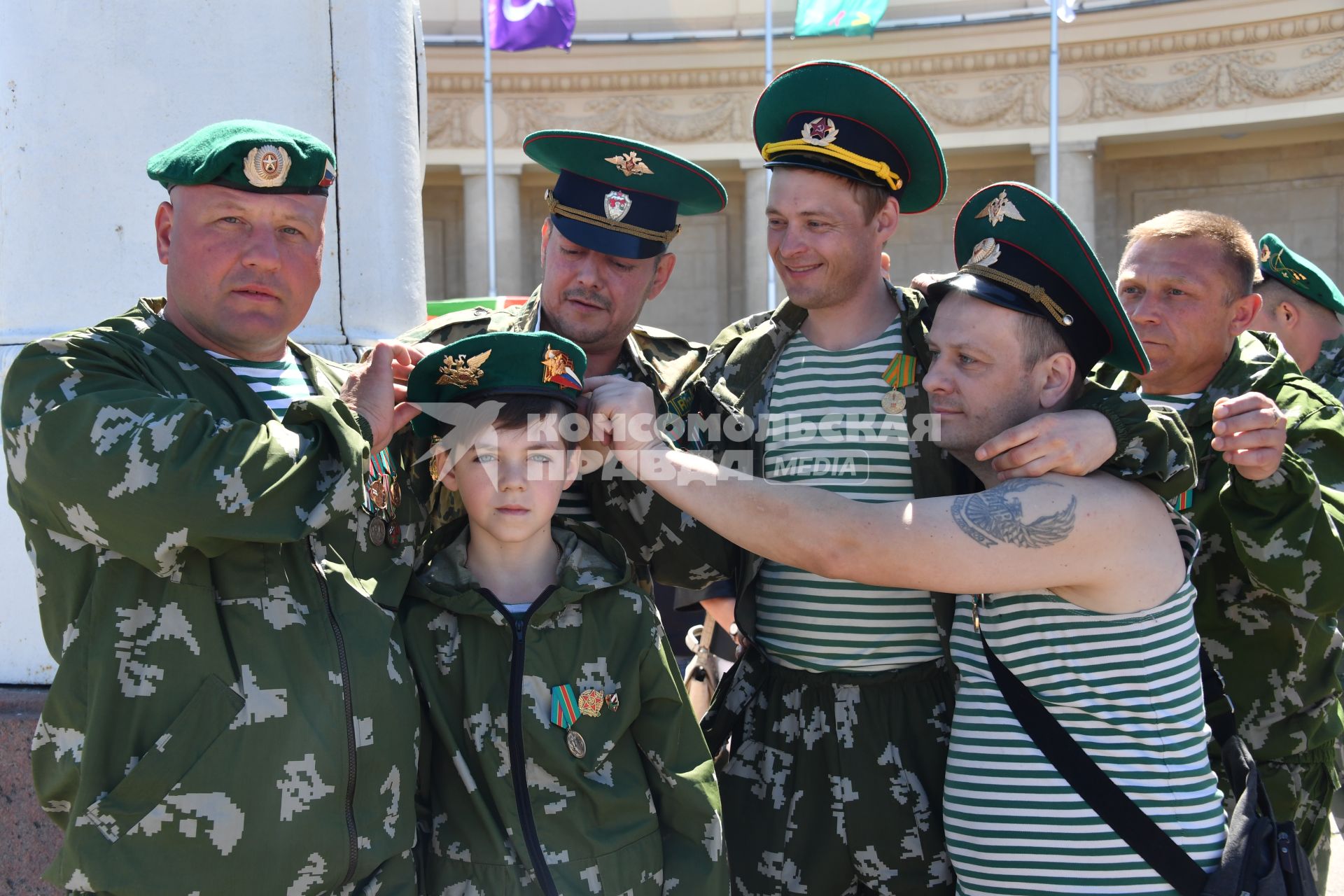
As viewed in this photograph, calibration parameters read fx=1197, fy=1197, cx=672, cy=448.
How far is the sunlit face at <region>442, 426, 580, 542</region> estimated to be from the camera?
2.64 m

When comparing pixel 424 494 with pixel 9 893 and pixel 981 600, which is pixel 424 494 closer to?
pixel 981 600

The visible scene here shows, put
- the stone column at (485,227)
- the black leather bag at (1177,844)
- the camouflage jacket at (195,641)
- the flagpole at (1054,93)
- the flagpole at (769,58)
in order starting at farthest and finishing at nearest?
1. the stone column at (485,227)
2. the flagpole at (769,58)
3. the flagpole at (1054,93)
4. the black leather bag at (1177,844)
5. the camouflage jacket at (195,641)

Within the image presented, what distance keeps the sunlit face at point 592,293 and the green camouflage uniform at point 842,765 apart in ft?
1.08

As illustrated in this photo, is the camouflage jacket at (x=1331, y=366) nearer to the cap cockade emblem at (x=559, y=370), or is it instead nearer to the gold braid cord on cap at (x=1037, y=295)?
the gold braid cord on cap at (x=1037, y=295)

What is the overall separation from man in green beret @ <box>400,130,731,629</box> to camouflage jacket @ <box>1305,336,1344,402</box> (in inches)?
156

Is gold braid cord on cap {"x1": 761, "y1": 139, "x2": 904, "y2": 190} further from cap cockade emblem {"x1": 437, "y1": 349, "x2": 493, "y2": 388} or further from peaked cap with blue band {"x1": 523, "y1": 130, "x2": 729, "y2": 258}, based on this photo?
cap cockade emblem {"x1": 437, "y1": 349, "x2": 493, "y2": 388}

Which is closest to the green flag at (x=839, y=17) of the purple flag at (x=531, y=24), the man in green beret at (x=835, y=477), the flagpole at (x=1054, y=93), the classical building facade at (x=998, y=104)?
the classical building facade at (x=998, y=104)

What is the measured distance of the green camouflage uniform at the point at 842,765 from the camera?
2.99 m

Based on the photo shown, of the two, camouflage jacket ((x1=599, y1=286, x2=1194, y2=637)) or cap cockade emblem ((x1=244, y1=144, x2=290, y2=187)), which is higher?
cap cockade emblem ((x1=244, y1=144, x2=290, y2=187))

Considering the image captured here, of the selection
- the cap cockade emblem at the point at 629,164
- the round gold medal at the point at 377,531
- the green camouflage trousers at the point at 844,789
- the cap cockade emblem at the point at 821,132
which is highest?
the cap cockade emblem at the point at 821,132

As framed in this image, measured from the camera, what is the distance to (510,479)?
2643 millimetres

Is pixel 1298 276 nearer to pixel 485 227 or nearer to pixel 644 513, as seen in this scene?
pixel 644 513

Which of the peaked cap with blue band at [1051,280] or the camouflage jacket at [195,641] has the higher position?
the peaked cap with blue band at [1051,280]

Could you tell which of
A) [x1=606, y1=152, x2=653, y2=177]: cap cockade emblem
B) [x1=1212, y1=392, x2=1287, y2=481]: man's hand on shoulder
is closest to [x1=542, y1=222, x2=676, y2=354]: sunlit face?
[x1=606, y1=152, x2=653, y2=177]: cap cockade emblem
